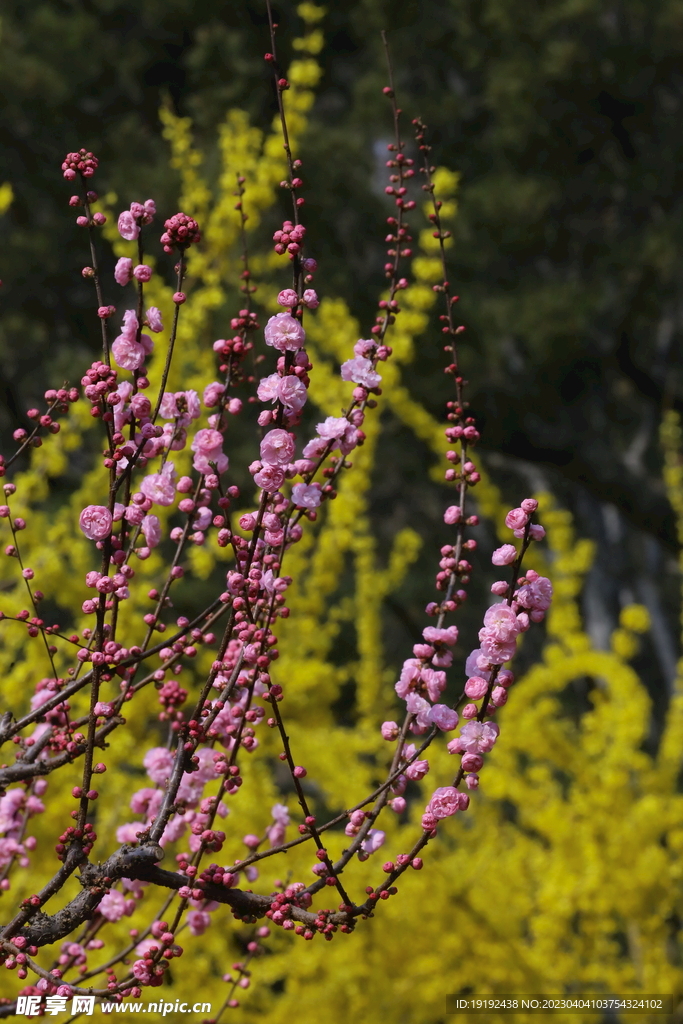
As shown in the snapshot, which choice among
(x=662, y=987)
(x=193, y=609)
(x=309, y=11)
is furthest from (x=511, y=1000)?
(x=193, y=609)

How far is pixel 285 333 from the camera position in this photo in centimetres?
126

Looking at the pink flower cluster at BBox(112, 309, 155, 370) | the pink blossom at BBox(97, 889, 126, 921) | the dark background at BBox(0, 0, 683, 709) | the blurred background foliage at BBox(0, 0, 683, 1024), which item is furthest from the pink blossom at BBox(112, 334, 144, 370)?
the dark background at BBox(0, 0, 683, 709)

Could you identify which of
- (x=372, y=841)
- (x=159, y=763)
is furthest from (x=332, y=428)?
(x=159, y=763)

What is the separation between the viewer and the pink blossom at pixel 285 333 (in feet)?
4.11

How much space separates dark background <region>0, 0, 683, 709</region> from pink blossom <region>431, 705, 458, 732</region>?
7.28m

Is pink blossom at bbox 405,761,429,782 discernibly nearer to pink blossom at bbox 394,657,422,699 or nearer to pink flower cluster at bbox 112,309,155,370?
pink blossom at bbox 394,657,422,699

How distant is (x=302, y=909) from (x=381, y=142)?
9.07 meters

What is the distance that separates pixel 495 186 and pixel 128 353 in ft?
27.2

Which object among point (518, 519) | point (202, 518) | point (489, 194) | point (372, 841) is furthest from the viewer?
point (489, 194)

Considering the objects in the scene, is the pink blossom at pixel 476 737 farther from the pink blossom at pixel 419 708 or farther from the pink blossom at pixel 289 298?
the pink blossom at pixel 289 298

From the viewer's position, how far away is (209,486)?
1354 mm

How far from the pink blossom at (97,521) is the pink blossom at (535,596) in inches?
21.6

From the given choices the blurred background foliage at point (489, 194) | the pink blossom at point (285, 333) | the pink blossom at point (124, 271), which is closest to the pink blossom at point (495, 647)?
the pink blossom at point (285, 333)

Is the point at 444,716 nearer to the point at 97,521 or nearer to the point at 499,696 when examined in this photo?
the point at 499,696
